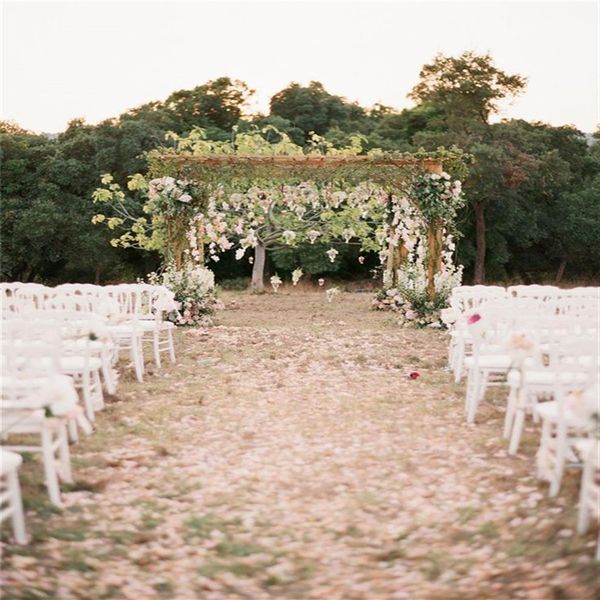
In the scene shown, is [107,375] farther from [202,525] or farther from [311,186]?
[311,186]

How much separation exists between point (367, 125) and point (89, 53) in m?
15.9

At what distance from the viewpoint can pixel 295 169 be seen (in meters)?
14.2

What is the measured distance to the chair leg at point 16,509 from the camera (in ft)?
12.7

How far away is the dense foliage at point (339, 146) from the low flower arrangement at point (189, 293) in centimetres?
1002

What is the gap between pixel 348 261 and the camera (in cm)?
2720

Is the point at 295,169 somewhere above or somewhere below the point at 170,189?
above

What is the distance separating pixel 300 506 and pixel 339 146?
70.9ft

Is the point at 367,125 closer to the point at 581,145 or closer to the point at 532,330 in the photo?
the point at 581,145

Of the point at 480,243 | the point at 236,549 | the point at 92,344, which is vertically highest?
the point at 480,243

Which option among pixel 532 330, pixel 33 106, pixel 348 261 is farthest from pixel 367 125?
pixel 532 330

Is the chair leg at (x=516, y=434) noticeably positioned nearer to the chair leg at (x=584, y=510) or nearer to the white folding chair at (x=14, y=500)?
the chair leg at (x=584, y=510)

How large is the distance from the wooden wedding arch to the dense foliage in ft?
29.9

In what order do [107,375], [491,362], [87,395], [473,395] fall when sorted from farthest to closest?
1. [107,375]
2. [491,362]
3. [473,395]
4. [87,395]

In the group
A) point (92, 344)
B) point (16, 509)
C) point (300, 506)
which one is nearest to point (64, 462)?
point (16, 509)
